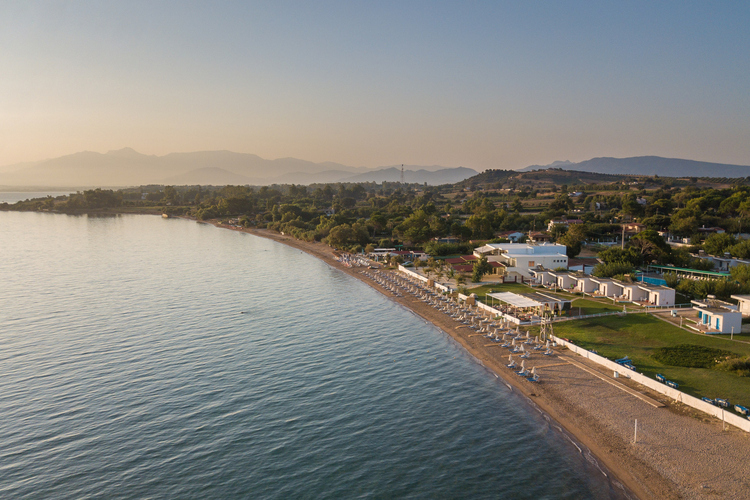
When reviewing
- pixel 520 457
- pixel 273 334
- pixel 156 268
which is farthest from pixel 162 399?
pixel 156 268

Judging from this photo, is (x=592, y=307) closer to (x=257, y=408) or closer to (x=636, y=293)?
(x=636, y=293)

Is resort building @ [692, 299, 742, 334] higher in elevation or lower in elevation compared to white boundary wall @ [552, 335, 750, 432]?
higher

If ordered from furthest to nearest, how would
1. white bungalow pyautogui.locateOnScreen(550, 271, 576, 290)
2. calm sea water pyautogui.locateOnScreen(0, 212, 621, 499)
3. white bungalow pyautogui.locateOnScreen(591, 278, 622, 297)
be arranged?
white bungalow pyautogui.locateOnScreen(550, 271, 576, 290) < white bungalow pyautogui.locateOnScreen(591, 278, 622, 297) < calm sea water pyautogui.locateOnScreen(0, 212, 621, 499)

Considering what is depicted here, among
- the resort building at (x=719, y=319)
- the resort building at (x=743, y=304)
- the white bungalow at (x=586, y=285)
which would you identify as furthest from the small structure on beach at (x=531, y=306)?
the resort building at (x=743, y=304)

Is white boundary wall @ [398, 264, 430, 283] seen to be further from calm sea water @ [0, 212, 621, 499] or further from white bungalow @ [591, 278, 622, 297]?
white bungalow @ [591, 278, 622, 297]

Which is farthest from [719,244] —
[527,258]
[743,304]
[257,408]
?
[257,408]

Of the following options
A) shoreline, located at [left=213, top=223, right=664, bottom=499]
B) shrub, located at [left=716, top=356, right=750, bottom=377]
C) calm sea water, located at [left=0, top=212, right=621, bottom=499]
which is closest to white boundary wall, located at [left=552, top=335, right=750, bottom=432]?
shrub, located at [left=716, top=356, right=750, bottom=377]
